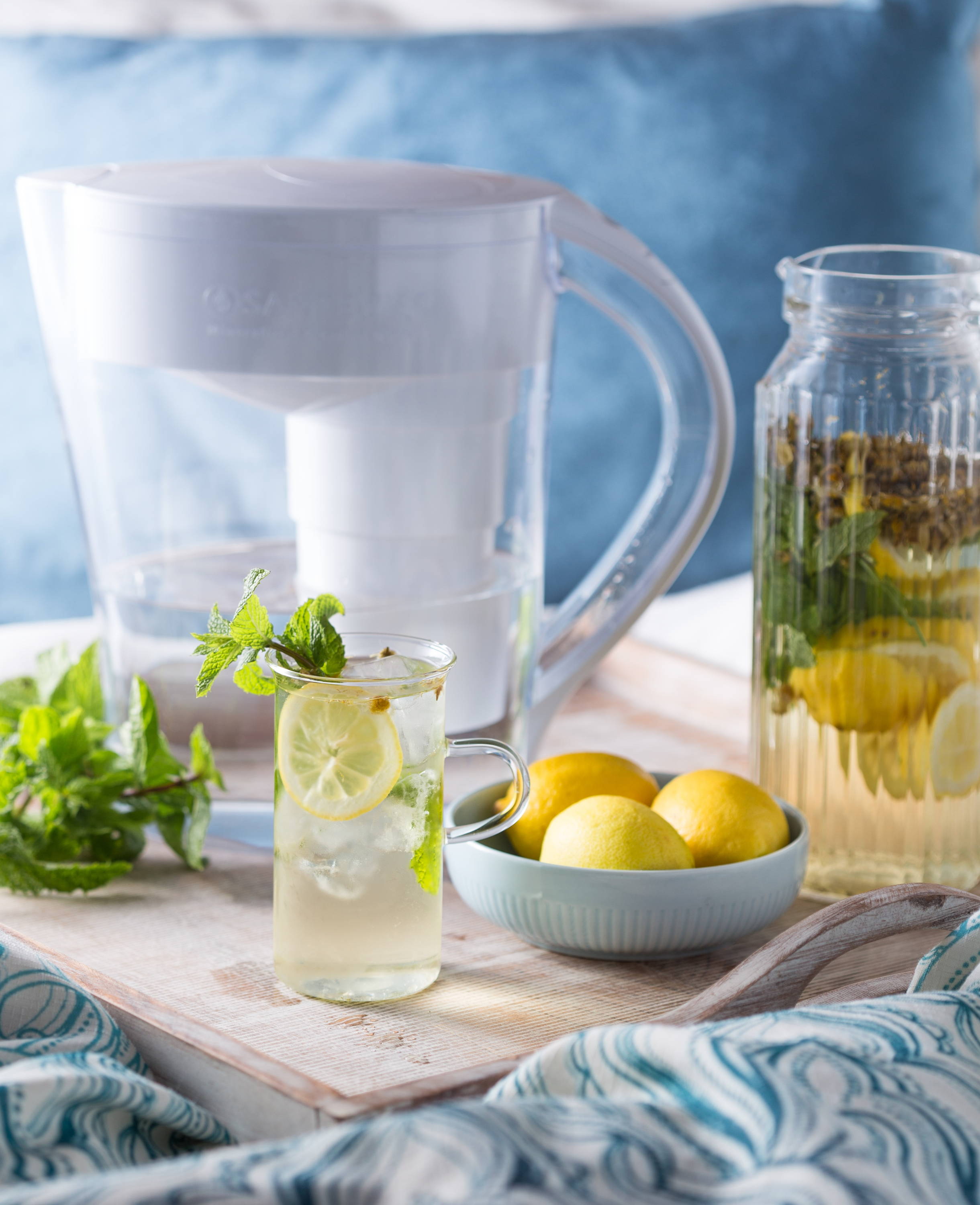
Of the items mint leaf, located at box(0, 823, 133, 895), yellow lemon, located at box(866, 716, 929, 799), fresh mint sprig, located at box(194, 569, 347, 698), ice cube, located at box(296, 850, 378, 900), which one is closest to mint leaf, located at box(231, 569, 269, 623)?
fresh mint sprig, located at box(194, 569, 347, 698)

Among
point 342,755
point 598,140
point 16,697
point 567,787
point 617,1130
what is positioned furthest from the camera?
point 598,140

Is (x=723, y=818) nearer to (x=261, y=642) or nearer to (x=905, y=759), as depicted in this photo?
(x=905, y=759)

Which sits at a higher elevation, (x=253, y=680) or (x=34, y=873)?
(x=253, y=680)

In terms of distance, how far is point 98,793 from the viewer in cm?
76

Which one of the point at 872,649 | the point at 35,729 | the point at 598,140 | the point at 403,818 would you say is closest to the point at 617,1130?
the point at 403,818

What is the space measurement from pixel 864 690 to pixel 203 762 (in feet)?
1.08

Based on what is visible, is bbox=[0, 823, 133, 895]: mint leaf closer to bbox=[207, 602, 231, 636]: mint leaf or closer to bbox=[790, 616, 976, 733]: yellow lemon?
bbox=[207, 602, 231, 636]: mint leaf

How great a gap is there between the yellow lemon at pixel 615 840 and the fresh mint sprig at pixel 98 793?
7.9 inches

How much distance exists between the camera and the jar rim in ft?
2.33

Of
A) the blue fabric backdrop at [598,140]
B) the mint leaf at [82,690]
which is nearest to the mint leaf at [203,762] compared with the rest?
the mint leaf at [82,690]

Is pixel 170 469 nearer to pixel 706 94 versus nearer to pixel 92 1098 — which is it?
pixel 92 1098

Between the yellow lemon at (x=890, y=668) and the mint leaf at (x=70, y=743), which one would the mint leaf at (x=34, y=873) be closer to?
the mint leaf at (x=70, y=743)

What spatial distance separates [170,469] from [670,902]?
0.37 metres

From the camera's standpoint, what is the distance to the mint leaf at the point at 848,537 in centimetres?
71
